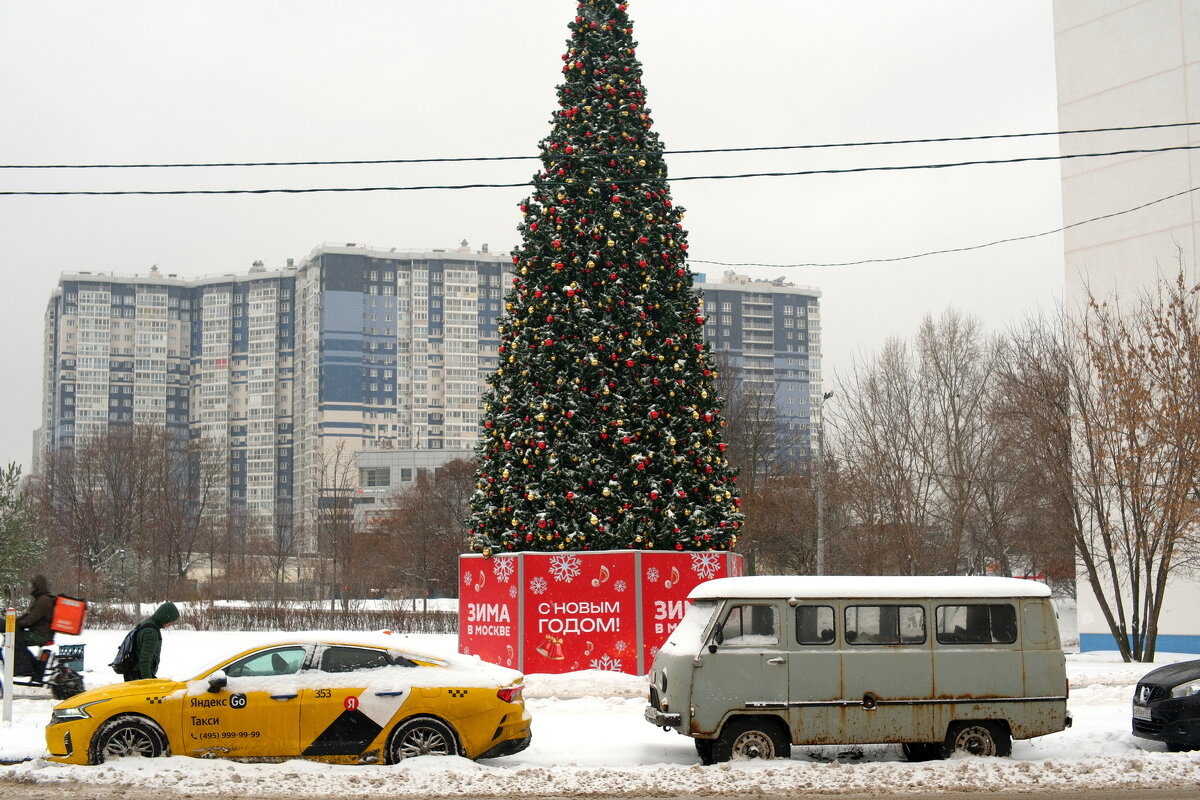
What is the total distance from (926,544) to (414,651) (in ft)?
103

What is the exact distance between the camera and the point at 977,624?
41.0 feet

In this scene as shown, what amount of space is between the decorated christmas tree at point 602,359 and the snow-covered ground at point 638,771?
619cm

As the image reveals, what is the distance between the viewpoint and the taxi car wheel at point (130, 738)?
11195mm

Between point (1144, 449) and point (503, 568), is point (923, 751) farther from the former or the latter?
point (1144, 449)

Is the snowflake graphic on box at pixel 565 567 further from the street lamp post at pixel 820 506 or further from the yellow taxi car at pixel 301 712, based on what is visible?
the street lamp post at pixel 820 506

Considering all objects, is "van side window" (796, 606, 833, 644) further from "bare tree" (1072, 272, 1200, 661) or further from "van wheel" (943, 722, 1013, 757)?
"bare tree" (1072, 272, 1200, 661)

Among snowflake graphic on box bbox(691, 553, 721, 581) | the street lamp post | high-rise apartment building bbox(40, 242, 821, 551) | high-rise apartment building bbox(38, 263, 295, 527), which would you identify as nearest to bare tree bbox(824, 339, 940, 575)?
the street lamp post

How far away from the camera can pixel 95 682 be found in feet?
64.2

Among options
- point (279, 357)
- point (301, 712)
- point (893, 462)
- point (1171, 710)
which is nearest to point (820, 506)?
point (893, 462)

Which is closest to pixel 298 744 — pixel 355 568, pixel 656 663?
pixel 656 663

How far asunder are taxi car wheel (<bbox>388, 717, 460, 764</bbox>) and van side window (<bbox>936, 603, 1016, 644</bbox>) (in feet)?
18.1

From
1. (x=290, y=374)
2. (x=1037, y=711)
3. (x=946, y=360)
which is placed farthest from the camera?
(x=290, y=374)

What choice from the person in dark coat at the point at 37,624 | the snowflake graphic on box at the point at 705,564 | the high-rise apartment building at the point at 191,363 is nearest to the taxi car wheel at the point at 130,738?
the person in dark coat at the point at 37,624

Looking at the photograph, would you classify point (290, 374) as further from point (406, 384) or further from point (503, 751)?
point (503, 751)
